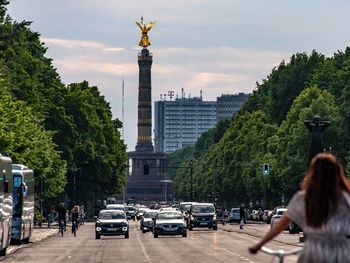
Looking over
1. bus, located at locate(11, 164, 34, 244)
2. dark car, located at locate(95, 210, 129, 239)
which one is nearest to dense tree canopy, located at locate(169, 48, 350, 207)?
dark car, located at locate(95, 210, 129, 239)

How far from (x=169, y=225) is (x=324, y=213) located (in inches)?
2269

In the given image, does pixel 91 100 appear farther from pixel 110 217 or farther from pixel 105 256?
pixel 105 256

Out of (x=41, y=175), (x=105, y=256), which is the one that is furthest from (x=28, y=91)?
(x=105, y=256)

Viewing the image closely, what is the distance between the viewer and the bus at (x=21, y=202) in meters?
50.6

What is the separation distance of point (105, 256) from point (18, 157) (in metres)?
28.2

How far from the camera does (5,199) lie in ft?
128

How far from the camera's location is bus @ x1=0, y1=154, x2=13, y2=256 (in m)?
37.6

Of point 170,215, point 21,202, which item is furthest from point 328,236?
point 170,215

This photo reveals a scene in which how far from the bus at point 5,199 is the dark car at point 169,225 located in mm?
27129

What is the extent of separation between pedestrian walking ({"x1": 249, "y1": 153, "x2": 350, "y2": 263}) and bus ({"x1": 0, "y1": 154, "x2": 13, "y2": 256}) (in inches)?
1045

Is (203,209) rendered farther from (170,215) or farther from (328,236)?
(328,236)

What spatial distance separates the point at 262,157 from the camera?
152m

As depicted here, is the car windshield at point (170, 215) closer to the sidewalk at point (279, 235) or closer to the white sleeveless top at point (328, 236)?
the sidewalk at point (279, 235)

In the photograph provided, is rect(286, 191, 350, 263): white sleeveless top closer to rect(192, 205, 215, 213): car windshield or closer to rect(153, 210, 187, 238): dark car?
rect(153, 210, 187, 238): dark car
